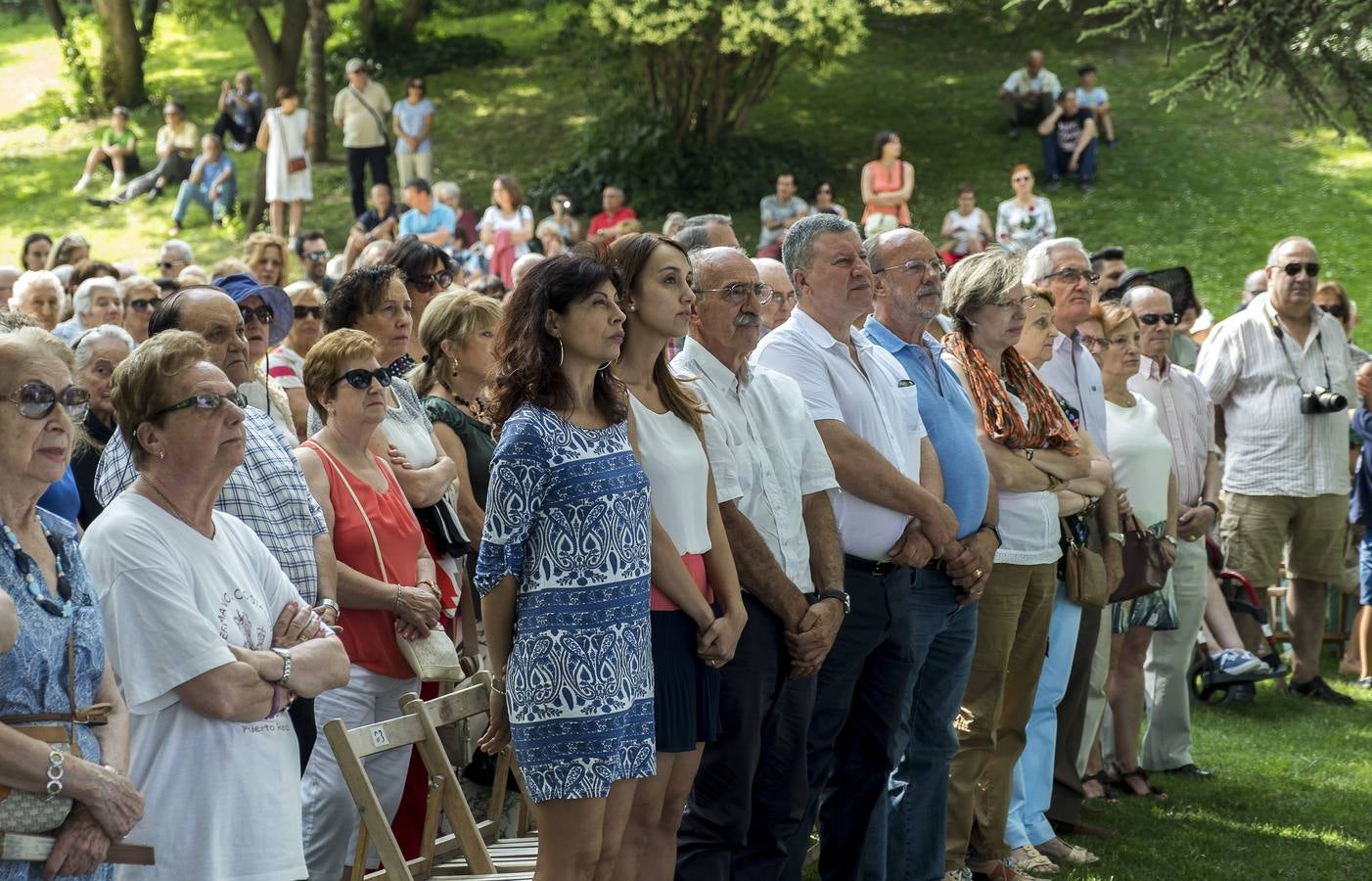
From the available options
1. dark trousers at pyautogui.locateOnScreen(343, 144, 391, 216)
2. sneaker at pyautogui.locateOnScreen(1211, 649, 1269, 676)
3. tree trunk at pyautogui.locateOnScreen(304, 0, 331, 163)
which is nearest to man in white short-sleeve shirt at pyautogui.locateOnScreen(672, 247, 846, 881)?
sneaker at pyautogui.locateOnScreen(1211, 649, 1269, 676)

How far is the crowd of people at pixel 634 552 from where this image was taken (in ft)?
11.6

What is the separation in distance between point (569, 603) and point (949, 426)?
206 centimetres

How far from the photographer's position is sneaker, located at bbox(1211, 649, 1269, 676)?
8742mm

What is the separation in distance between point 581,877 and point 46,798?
138cm

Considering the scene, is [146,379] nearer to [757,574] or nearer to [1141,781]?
[757,574]

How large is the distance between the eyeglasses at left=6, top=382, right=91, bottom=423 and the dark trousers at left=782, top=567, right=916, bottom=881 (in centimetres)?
255

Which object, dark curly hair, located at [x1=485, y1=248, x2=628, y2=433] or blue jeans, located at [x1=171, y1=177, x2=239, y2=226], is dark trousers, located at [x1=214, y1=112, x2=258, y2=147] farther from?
dark curly hair, located at [x1=485, y1=248, x2=628, y2=433]

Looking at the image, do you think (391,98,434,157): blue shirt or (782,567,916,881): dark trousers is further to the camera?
(391,98,434,157): blue shirt

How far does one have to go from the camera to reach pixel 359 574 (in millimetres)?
4867

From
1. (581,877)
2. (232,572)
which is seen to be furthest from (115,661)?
(581,877)

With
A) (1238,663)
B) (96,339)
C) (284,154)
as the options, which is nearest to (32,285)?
(96,339)

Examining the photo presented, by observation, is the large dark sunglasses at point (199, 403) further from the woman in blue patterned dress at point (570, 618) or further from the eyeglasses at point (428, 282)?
the eyeglasses at point (428, 282)

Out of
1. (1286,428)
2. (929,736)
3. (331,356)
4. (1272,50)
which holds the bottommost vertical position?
(929,736)

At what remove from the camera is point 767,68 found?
21.6m
